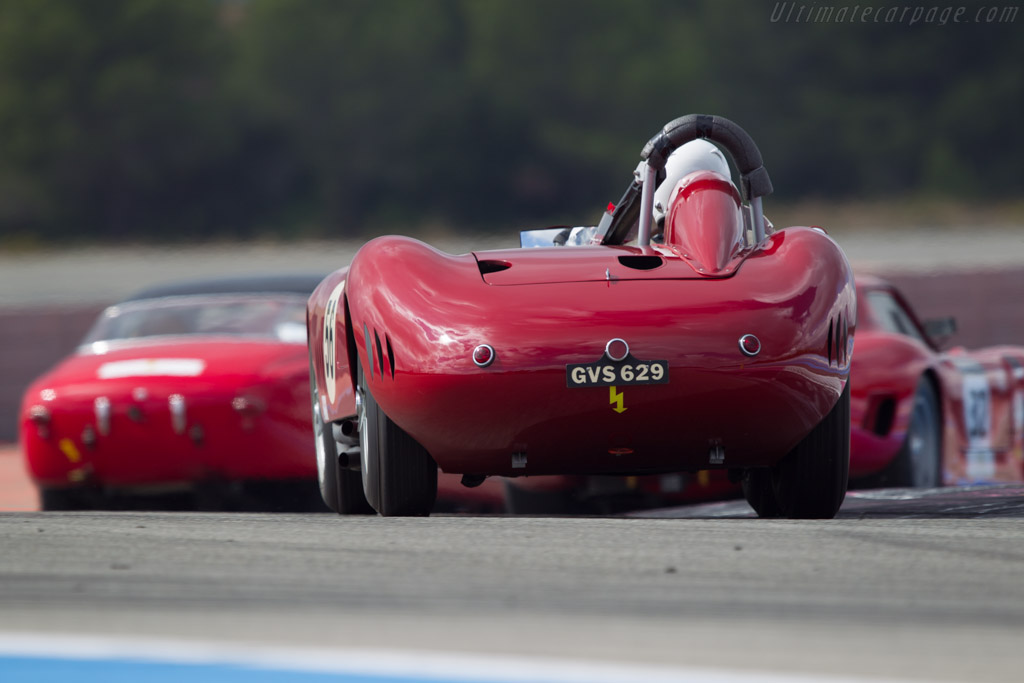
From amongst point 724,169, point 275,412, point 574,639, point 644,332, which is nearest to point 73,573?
point 574,639

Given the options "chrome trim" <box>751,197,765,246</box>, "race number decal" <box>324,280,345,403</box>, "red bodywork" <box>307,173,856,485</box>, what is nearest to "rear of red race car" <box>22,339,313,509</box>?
"race number decal" <box>324,280,345,403</box>

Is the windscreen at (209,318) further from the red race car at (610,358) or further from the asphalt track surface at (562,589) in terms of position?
the asphalt track surface at (562,589)

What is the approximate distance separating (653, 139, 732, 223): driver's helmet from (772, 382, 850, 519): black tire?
0.91 metres

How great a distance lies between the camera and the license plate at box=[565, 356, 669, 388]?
4.45 m

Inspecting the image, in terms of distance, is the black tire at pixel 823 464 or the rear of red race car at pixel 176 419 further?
the rear of red race car at pixel 176 419

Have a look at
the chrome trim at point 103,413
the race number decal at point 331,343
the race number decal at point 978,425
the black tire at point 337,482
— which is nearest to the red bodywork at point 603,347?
the race number decal at point 331,343

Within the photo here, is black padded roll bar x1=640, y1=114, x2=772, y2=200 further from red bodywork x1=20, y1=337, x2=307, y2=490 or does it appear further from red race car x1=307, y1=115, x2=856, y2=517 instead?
red bodywork x1=20, y1=337, x2=307, y2=490

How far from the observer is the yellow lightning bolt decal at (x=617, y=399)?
4.46 meters

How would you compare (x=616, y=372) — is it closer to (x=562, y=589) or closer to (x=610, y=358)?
(x=610, y=358)

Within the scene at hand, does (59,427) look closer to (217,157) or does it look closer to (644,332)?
(644,332)

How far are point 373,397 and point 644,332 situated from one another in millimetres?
822

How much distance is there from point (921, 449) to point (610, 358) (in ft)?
11.6

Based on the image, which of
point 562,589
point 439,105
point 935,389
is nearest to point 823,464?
point 562,589

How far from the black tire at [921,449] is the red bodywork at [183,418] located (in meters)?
2.58
